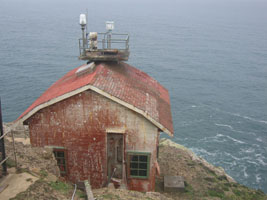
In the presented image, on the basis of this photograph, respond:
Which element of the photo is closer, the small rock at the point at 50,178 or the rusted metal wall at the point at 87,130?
the small rock at the point at 50,178

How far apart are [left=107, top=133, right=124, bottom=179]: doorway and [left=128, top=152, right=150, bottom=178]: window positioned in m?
0.61

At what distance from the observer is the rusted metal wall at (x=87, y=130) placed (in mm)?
18328

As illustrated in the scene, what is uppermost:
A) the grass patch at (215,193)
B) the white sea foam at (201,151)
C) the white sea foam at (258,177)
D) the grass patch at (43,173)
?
the grass patch at (43,173)

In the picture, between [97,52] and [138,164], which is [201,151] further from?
[97,52]

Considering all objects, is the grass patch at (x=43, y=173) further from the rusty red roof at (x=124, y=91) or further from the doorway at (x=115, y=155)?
the doorway at (x=115, y=155)

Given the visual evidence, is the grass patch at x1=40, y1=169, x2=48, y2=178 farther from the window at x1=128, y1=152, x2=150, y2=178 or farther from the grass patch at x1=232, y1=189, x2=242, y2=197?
the grass patch at x1=232, y1=189, x2=242, y2=197

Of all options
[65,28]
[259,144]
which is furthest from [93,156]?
[65,28]

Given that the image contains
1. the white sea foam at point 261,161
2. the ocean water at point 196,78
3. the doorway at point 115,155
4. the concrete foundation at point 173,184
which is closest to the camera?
the doorway at point 115,155

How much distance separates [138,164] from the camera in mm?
19766

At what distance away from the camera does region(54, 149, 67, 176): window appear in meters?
19.5

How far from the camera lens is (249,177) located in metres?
39.8

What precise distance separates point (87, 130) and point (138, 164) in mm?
4108

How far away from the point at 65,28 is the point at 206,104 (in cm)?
8824

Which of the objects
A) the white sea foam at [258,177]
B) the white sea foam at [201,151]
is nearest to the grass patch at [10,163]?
the white sea foam at [258,177]
